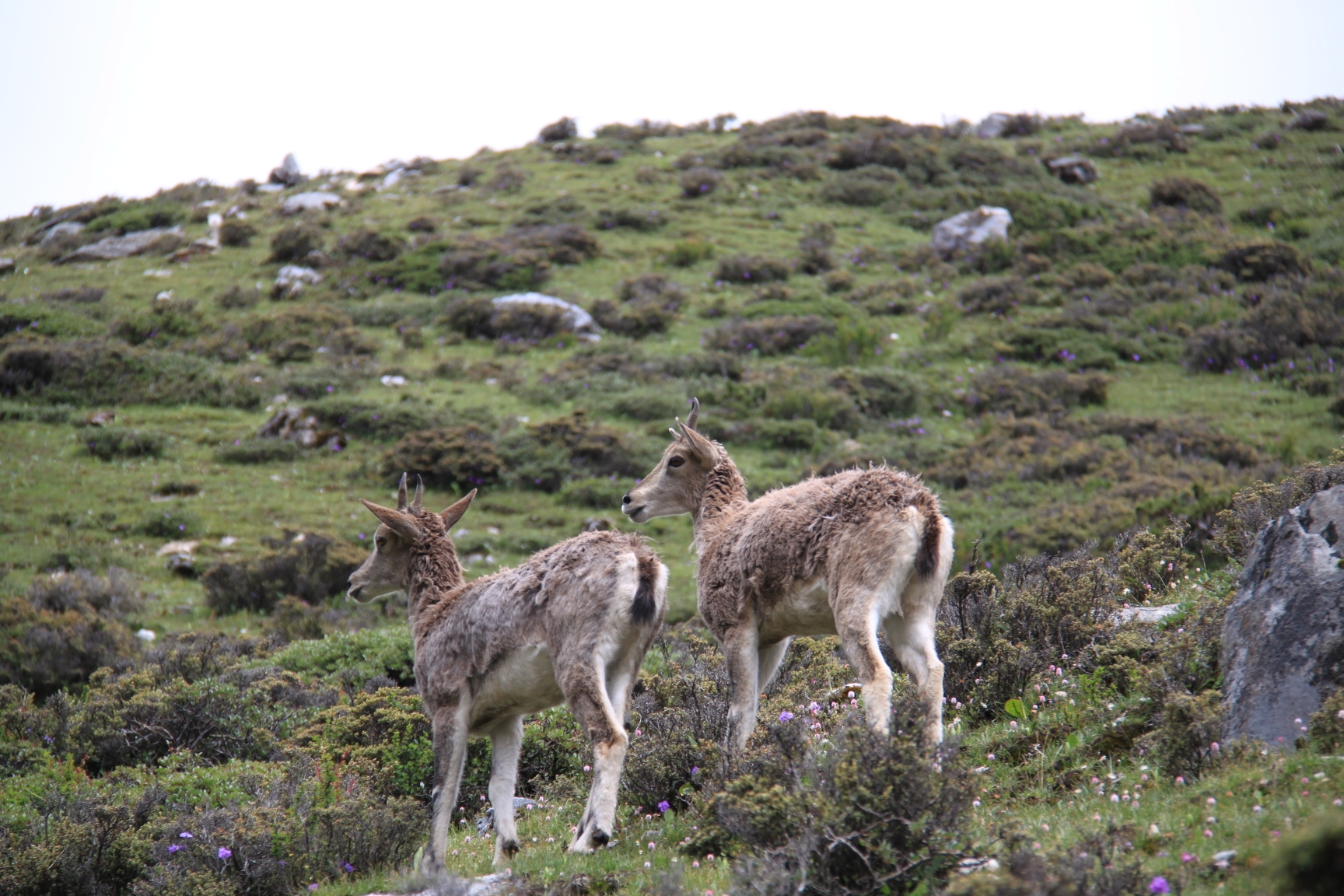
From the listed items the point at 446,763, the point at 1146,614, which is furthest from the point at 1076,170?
the point at 446,763

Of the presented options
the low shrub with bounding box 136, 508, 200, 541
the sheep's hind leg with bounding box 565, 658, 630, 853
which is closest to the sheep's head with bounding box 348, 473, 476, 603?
the sheep's hind leg with bounding box 565, 658, 630, 853

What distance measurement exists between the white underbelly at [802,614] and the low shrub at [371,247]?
34030 mm

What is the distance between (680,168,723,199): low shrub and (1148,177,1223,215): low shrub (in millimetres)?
18889

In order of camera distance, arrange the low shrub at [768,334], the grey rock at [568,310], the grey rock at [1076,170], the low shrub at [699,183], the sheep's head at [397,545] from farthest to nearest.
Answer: the grey rock at [1076,170] → the low shrub at [699,183] → the grey rock at [568,310] → the low shrub at [768,334] → the sheep's head at [397,545]

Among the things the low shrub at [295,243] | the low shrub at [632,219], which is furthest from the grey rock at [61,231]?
the low shrub at [632,219]

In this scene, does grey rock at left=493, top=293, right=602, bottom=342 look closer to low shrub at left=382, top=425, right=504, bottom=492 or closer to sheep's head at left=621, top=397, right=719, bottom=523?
low shrub at left=382, top=425, right=504, bottom=492

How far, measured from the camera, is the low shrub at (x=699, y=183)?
44969 mm

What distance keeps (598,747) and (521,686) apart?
96 centimetres

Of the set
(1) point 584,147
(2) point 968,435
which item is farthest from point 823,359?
(1) point 584,147

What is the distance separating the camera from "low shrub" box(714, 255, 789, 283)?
35.8 metres

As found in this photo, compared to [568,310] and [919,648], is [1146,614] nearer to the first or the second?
[919,648]

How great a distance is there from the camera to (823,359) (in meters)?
29.2

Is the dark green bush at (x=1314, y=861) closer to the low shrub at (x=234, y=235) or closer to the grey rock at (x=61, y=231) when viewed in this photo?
the low shrub at (x=234, y=235)

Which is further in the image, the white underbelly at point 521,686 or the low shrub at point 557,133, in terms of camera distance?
the low shrub at point 557,133
